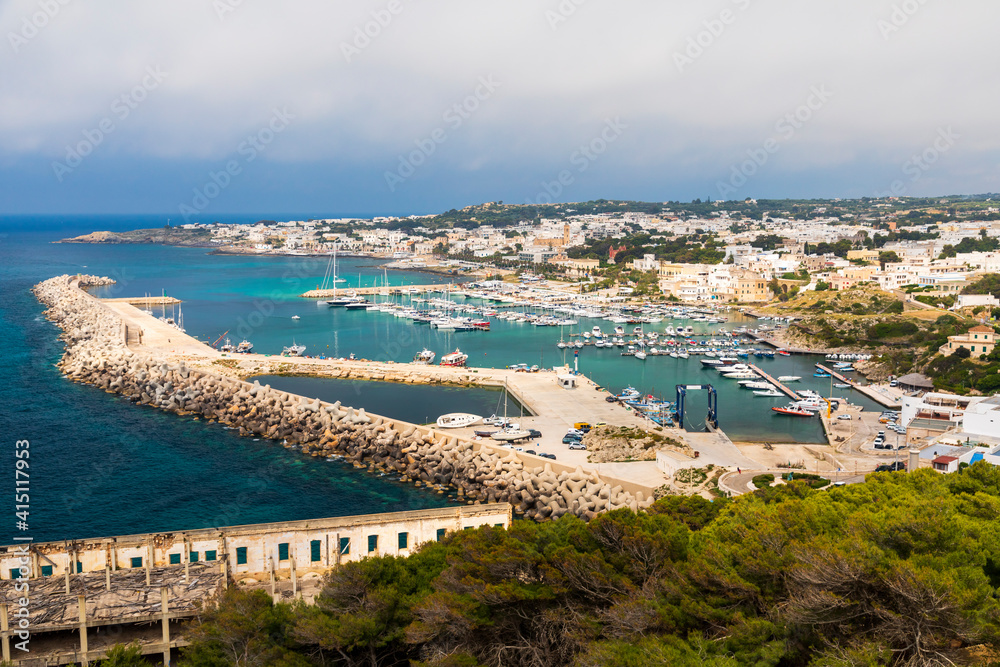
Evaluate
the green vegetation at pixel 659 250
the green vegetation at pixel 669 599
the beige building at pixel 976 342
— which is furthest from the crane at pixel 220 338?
the green vegetation at pixel 659 250

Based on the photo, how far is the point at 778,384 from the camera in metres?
30.1

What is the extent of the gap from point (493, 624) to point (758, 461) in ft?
40.9

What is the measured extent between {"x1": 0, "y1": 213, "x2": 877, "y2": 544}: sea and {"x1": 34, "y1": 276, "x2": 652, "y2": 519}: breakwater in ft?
2.06

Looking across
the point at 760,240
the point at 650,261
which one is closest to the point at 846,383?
the point at 650,261

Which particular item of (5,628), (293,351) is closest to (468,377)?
(293,351)

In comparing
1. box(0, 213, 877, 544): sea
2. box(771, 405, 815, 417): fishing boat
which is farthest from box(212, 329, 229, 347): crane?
box(771, 405, 815, 417): fishing boat

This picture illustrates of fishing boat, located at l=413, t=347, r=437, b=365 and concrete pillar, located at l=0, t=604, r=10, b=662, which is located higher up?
concrete pillar, located at l=0, t=604, r=10, b=662

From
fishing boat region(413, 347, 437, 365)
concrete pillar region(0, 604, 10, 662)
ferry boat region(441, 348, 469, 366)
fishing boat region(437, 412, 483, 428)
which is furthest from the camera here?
fishing boat region(413, 347, 437, 365)

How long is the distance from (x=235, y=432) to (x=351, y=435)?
155 inches

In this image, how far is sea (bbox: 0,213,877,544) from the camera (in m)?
16.1

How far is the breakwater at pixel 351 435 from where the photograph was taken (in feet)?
52.4

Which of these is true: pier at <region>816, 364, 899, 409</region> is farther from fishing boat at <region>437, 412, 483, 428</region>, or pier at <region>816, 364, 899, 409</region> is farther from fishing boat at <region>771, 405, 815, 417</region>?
fishing boat at <region>437, 412, 483, 428</region>

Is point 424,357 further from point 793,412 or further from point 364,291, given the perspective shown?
point 364,291

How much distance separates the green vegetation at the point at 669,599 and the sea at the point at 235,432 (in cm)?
767
